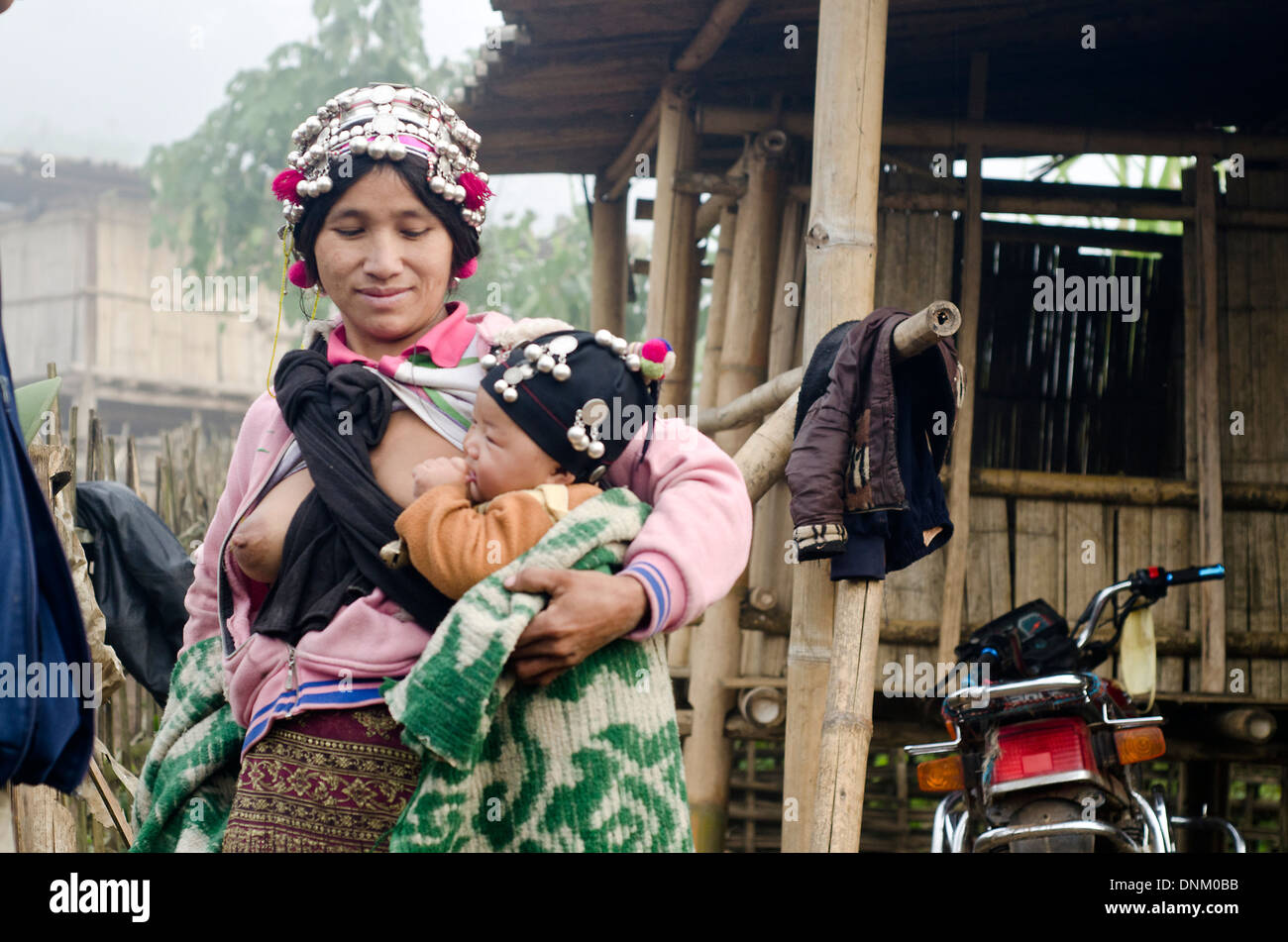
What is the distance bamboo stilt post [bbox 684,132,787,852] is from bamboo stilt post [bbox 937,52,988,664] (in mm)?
825

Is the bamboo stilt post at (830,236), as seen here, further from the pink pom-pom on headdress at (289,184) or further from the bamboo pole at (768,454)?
the pink pom-pom on headdress at (289,184)

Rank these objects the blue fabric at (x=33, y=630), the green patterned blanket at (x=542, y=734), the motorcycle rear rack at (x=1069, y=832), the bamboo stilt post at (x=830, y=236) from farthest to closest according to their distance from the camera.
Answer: the motorcycle rear rack at (x=1069, y=832)
the bamboo stilt post at (x=830, y=236)
the green patterned blanket at (x=542, y=734)
the blue fabric at (x=33, y=630)

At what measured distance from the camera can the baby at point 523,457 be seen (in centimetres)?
182

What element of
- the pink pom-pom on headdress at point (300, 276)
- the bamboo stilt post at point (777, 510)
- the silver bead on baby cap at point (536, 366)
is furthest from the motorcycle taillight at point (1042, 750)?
the pink pom-pom on headdress at point (300, 276)

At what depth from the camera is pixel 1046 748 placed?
4.15 metres

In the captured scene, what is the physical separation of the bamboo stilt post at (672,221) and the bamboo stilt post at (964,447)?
122 cm

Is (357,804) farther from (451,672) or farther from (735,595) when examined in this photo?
(735,595)

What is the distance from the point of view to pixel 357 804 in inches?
74.9

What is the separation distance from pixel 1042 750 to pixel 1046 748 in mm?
14

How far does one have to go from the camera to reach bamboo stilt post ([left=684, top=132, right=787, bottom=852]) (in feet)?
17.8

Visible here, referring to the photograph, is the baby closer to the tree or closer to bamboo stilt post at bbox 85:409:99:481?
bamboo stilt post at bbox 85:409:99:481

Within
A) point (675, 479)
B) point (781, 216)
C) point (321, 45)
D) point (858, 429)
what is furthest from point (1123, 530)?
point (321, 45)

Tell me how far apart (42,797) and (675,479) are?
7.23 ft

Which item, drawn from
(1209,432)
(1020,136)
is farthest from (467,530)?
(1020,136)
